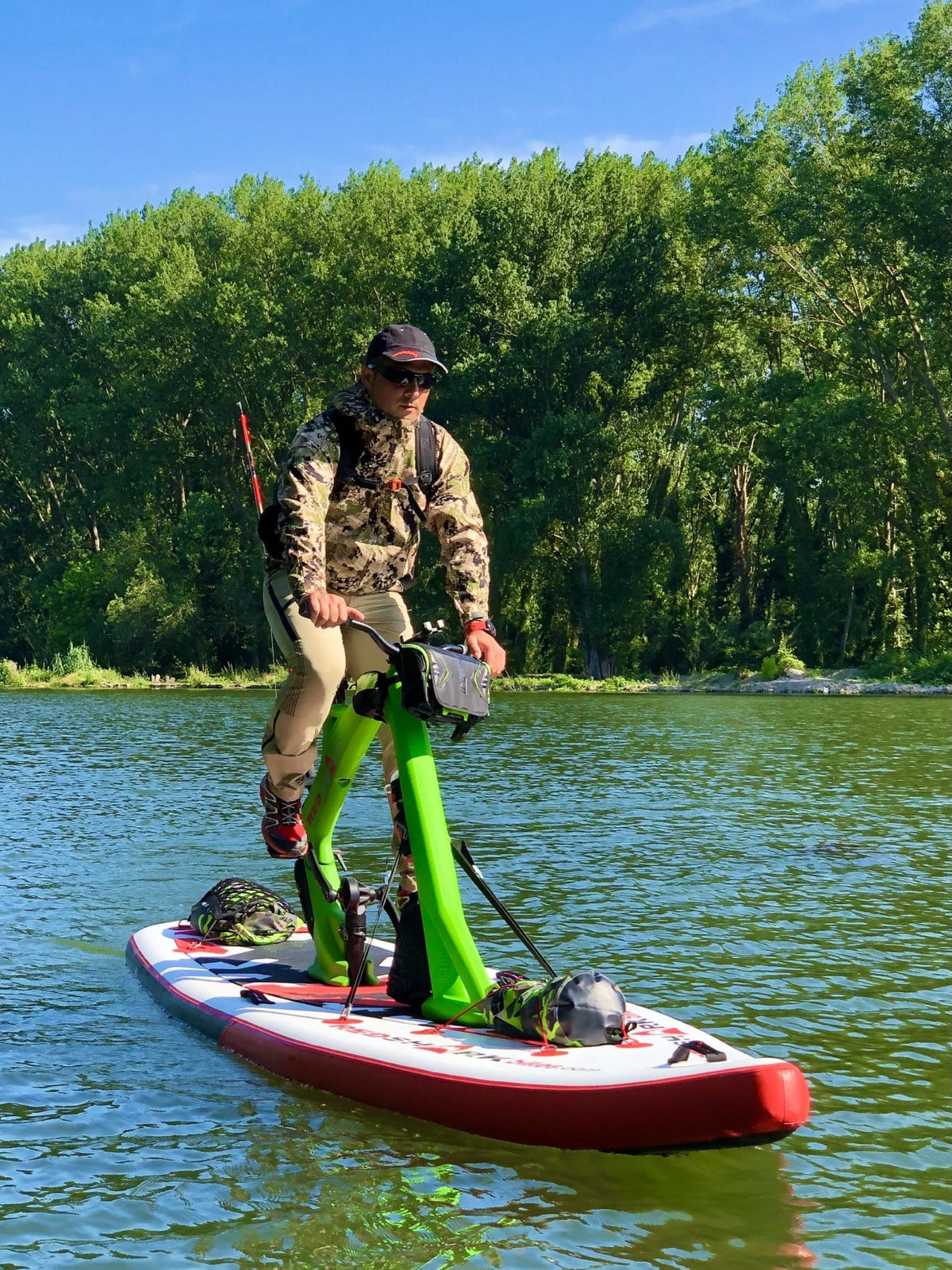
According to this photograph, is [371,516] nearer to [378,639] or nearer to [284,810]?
[378,639]

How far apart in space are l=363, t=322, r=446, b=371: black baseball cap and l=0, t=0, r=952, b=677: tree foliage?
38.9 m

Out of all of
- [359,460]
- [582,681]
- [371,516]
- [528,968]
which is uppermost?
[359,460]

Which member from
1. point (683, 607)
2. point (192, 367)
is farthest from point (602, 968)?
point (192, 367)

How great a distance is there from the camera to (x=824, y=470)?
155 feet

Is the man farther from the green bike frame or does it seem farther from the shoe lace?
the green bike frame

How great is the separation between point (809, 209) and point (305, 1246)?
145 ft

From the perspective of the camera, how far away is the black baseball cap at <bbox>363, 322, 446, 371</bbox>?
598cm

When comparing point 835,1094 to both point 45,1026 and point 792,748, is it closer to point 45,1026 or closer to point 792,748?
point 45,1026

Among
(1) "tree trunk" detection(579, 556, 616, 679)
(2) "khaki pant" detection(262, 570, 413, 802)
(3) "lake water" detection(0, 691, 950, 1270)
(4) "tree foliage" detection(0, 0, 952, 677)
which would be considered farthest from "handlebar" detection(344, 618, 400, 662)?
(1) "tree trunk" detection(579, 556, 616, 679)

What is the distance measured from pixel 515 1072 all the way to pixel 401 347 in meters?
2.87

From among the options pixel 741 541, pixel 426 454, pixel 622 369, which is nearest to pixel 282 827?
pixel 426 454

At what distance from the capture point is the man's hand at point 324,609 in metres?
5.89

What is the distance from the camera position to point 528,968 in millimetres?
7730

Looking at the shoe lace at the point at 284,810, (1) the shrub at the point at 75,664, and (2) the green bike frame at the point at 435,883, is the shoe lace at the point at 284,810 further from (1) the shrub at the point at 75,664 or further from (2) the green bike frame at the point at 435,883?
(1) the shrub at the point at 75,664
